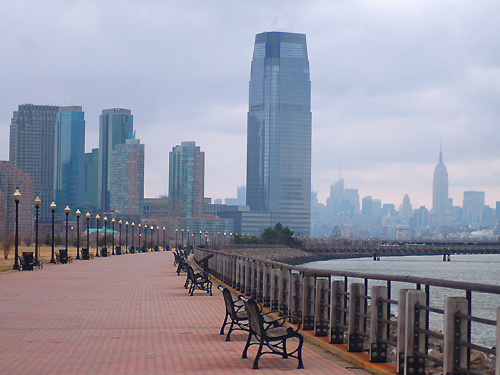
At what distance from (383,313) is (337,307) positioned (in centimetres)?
163

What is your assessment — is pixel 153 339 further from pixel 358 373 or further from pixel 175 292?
pixel 175 292

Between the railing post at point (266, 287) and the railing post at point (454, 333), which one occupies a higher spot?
the railing post at point (454, 333)

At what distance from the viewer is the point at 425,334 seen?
7027mm

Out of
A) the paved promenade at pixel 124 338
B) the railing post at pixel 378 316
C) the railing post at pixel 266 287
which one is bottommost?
the paved promenade at pixel 124 338

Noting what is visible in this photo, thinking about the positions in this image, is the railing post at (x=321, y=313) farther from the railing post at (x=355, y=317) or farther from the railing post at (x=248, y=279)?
the railing post at (x=248, y=279)

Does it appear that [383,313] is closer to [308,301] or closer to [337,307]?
[337,307]

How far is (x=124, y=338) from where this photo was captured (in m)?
10.8

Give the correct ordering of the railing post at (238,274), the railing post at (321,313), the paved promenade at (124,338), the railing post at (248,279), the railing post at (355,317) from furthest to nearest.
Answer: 1. the railing post at (238,274)
2. the railing post at (248,279)
3. the railing post at (321,313)
4. the railing post at (355,317)
5. the paved promenade at (124,338)

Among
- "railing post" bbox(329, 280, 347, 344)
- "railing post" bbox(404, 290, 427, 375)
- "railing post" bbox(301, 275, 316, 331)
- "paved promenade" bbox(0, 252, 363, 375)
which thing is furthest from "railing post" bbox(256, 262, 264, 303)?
"railing post" bbox(404, 290, 427, 375)

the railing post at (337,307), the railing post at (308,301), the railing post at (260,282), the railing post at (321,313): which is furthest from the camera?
the railing post at (260,282)

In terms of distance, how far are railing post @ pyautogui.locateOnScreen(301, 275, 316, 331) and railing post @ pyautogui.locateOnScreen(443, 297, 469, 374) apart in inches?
190

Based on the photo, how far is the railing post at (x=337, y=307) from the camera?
379 inches

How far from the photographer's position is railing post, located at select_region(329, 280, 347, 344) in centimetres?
962

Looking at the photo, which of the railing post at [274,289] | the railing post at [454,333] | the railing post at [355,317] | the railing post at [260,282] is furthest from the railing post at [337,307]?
the railing post at [260,282]
